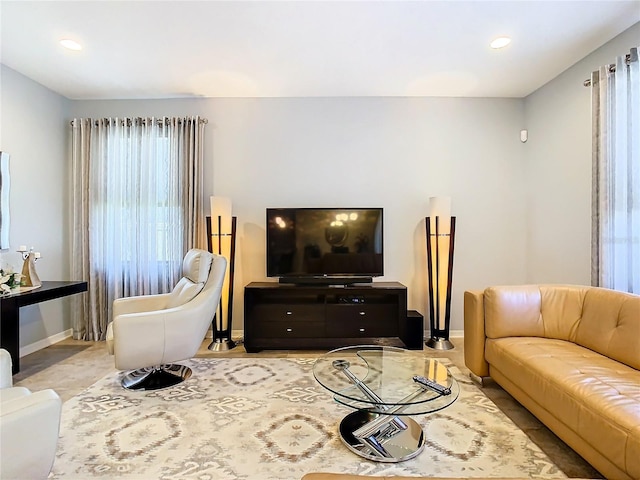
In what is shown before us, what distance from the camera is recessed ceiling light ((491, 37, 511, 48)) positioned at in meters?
2.71

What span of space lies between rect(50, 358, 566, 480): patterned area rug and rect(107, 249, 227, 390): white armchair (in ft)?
0.74

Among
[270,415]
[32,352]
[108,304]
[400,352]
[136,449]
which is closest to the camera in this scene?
[136,449]

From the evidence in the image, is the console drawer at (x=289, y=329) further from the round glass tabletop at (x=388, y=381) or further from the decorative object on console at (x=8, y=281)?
the decorative object on console at (x=8, y=281)

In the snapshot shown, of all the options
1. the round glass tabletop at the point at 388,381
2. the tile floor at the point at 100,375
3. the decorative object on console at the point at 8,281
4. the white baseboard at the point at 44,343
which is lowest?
the tile floor at the point at 100,375

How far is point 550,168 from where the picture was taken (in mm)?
3510

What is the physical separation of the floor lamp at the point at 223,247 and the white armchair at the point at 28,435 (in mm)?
2294

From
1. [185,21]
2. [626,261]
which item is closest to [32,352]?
[185,21]

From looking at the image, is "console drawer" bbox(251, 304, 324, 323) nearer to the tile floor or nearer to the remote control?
the tile floor

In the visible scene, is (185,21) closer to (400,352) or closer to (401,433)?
(400,352)

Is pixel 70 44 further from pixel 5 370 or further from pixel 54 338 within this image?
pixel 54 338

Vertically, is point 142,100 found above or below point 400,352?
above

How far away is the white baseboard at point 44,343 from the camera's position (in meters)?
3.36

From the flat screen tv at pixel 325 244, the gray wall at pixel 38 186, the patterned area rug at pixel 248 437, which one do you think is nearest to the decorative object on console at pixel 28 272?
the gray wall at pixel 38 186

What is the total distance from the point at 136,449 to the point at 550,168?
13.7ft
